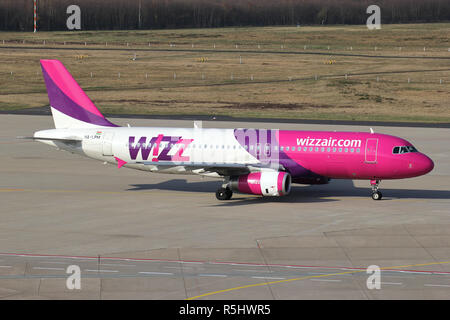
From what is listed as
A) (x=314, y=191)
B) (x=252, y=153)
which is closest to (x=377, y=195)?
(x=314, y=191)

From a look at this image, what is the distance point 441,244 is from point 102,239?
707 inches

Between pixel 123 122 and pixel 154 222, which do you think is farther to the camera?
pixel 123 122

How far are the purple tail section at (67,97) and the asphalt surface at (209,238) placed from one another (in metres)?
5.27

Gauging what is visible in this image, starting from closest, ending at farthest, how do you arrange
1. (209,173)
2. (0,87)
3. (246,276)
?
1. (246,276)
2. (209,173)
3. (0,87)

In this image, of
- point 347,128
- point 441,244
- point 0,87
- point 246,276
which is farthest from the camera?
point 0,87

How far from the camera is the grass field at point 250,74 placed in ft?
354

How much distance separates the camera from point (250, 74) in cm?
13550

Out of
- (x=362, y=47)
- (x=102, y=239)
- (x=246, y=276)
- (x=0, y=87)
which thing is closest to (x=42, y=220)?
(x=102, y=239)

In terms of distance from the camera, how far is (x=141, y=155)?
5100 cm

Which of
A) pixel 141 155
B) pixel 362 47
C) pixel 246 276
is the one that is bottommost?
pixel 246 276

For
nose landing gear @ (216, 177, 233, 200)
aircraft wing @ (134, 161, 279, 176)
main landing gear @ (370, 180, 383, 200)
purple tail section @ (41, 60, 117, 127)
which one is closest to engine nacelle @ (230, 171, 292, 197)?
aircraft wing @ (134, 161, 279, 176)

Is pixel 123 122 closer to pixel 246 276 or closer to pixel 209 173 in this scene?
pixel 209 173

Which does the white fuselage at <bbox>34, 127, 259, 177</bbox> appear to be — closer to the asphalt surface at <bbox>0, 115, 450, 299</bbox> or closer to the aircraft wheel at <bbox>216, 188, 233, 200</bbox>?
the aircraft wheel at <bbox>216, 188, 233, 200</bbox>
